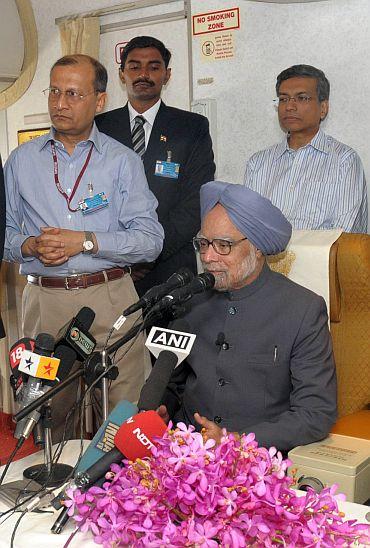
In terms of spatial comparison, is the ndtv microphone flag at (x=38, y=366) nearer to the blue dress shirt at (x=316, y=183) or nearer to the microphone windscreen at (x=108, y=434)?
the microphone windscreen at (x=108, y=434)

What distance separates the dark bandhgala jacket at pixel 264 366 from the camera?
6.79ft

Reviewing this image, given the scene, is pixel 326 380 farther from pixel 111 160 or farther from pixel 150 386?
pixel 111 160

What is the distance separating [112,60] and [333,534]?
402 centimetres

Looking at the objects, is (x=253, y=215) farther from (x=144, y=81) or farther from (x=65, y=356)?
(x=144, y=81)

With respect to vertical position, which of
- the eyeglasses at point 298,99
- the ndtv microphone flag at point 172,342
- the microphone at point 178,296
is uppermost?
the eyeglasses at point 298,99

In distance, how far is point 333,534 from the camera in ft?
3.72

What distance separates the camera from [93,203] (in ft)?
9.25

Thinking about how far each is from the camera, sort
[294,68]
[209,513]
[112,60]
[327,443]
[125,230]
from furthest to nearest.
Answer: [112,60] → [294,68] → [125,230] → [327,443] → [209,513]

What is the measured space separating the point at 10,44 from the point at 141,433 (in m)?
3.97

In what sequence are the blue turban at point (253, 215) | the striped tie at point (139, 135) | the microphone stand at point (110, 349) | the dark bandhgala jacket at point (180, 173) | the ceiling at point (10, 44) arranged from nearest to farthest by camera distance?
1. the microphone stand at point (110, 349)
2. the blue turban at point (253, 215)
3. the dark bandhgala jacket at point (180, 173)
4. the striped tie at point (139, 135)
5. the ceiling at point (10, 44)

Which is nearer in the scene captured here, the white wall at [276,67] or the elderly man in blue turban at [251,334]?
the elderly man in blue turban at [251,334]

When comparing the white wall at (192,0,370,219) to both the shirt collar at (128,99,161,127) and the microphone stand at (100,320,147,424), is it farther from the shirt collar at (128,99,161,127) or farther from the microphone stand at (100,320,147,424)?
the microphone stand at (100,320,147,424)

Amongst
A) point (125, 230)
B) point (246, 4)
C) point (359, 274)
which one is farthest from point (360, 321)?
point (246, 4)

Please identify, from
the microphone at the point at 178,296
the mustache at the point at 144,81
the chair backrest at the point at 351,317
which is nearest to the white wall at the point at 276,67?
the mustache at the point at 144,81
